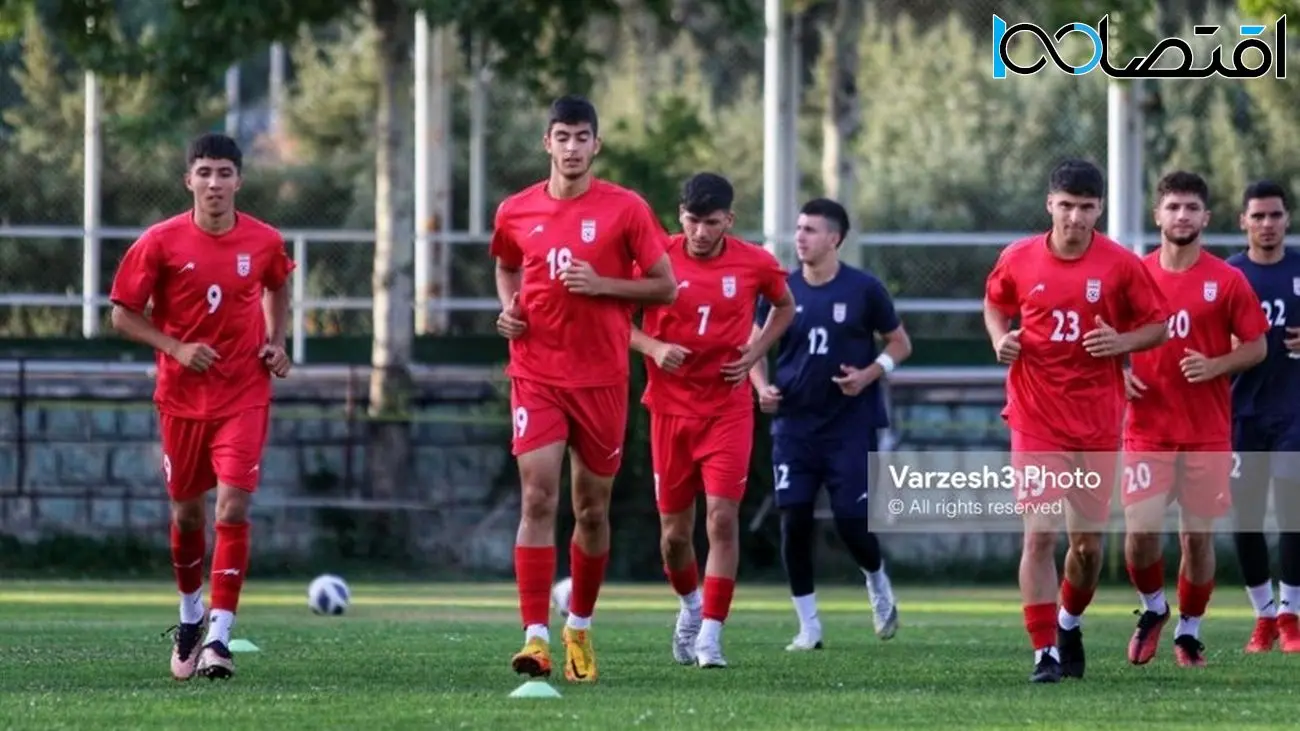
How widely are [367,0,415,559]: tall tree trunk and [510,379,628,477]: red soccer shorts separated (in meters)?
13.3

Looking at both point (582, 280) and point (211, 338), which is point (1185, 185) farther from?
point (211, 338)

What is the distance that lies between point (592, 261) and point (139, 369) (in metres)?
14.6

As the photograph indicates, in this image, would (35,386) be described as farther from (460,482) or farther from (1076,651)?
(1076,651)

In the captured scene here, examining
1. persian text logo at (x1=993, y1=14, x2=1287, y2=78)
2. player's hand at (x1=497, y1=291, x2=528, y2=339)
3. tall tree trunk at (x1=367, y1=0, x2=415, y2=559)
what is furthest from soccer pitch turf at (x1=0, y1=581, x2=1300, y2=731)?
persian text logo at (x1=993, y1=14, x2=1287, y2=78)

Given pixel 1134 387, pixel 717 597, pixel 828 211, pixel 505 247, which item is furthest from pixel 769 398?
pixel 505 247

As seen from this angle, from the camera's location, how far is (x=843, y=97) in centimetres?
2827

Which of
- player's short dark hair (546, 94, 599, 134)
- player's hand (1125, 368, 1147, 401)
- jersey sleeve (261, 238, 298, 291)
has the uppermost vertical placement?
player's short dark hair (546, 94, 599, 134)

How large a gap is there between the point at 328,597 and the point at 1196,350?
22.4 feet

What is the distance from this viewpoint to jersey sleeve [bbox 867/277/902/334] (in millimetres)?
16672

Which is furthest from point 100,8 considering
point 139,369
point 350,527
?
point 350,527

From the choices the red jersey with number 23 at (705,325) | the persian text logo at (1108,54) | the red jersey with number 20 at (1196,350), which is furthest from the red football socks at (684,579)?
the persian text logo at (1108,54)

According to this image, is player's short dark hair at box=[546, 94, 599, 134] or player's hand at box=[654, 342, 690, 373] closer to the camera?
player's short dark hair at box=[546, 94, 599, 134]

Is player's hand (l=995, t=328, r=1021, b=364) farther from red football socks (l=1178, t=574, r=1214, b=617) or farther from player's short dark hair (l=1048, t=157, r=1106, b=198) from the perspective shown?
red football socks (l=1178, t=574, r=1214, b=617)

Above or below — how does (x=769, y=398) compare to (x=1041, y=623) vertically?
above
